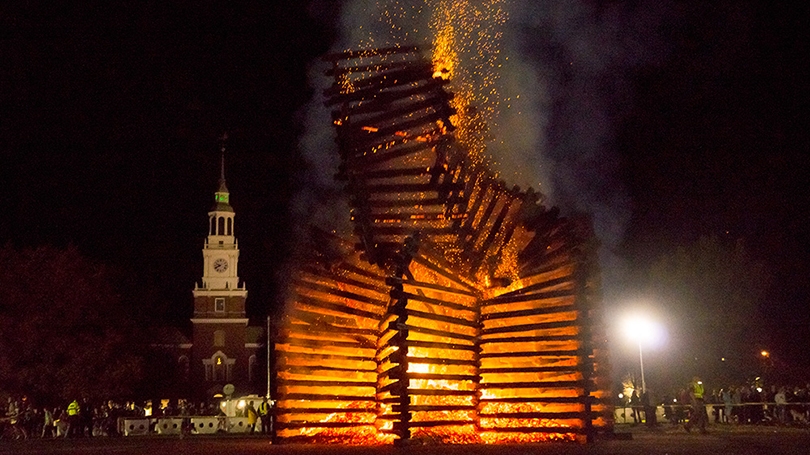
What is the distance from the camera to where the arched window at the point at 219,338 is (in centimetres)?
8956

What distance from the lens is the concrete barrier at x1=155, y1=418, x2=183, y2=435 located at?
38.4 meters

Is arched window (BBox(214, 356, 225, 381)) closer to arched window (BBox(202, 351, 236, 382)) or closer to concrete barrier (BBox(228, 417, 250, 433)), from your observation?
arched window (BBox(202, 351, 236, 382))

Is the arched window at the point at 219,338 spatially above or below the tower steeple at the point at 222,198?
below

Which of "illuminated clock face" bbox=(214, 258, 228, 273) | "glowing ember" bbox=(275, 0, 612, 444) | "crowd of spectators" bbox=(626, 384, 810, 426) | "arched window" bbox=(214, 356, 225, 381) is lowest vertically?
"crowd of spectators" bbox=(626, 384, 810, 426)

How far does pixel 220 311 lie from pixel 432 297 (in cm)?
6984

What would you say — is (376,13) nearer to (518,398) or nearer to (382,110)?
(382,110)

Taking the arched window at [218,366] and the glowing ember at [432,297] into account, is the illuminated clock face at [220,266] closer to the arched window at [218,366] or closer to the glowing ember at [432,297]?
the arched window at [218,366]

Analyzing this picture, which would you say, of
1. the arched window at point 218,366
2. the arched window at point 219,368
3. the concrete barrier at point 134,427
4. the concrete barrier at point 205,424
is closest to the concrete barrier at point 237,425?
the concrete barrier at point 205,424

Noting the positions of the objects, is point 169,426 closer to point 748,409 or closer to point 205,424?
point 205,424

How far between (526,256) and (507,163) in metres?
3.78

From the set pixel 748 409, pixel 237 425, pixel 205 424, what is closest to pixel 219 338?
pixel 237 425

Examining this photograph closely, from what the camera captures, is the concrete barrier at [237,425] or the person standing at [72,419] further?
the concrete barrier at [237,425]

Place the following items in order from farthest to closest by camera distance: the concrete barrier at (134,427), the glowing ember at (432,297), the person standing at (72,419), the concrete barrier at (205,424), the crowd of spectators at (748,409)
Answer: the concrete barrier at (205,424), the concrete barrier at (134,427), the person standing at (72,419), the crowd of spectators at (748,409), the glowing ember at (432,297)

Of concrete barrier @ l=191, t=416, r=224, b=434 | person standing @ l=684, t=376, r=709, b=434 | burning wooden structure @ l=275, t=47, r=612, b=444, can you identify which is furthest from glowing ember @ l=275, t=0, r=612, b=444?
concrete barrier @ l=191, t=416, r=224, b=434
